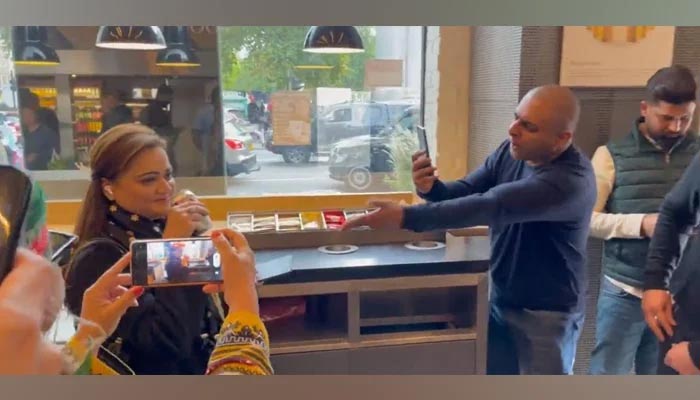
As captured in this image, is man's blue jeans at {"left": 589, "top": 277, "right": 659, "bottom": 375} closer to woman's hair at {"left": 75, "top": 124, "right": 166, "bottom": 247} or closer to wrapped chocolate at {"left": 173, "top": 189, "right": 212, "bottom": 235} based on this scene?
wrapped chocolate at {"left": 173, "top": 189, "right": 212, "bottom": 235}

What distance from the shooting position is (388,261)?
2.59 ft

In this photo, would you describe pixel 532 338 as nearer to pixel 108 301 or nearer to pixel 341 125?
pixel 341 125

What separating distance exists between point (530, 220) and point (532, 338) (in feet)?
0.66

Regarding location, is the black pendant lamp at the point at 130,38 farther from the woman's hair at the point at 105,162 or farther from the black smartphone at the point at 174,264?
the black smartphone at the point at 174,264

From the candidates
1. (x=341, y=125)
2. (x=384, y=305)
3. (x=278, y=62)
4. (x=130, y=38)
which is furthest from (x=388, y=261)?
(x=130, y=38)

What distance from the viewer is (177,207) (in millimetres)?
597

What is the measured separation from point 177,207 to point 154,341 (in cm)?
15

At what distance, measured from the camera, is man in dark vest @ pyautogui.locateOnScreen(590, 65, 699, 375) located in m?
0.71

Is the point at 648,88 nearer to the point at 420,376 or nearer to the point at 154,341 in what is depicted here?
the point at 420,376

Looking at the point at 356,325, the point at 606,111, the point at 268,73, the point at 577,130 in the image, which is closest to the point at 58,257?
the point at 268,73

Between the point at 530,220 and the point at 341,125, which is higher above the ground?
the point at 341,125

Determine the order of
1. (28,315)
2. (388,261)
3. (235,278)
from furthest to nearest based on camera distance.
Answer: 1. (388,261)
2. (235,278)
3. (28,315)

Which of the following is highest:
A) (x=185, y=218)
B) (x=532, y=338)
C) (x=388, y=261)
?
(x=185, y=218)

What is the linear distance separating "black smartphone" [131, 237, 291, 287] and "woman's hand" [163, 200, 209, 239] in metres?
0.02
